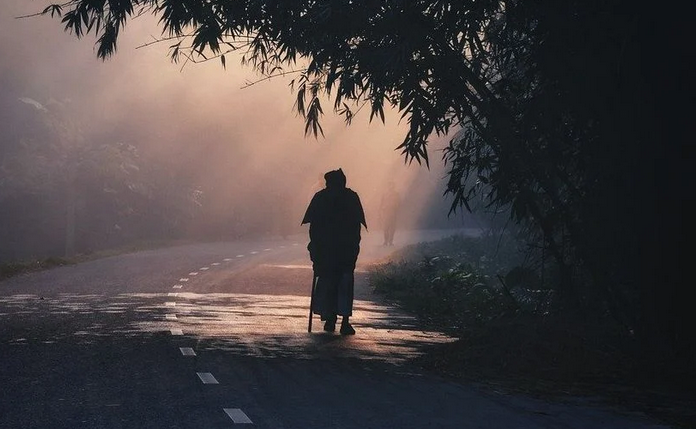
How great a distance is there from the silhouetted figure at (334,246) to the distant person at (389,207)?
2833 cm

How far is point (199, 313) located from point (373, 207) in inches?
2518

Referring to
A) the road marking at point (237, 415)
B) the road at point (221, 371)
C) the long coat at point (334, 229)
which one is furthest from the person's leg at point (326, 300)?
the road marking at point (237, 415)

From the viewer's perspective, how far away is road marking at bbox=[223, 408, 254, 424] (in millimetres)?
8539

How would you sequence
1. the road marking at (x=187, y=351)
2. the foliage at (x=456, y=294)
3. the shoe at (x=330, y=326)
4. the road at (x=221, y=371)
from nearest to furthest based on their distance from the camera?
the road at (x=221, y=371), the road marking at (x=187, y=351), the shoe at (x=330, y=326), the foliage at (x=456, y=294)

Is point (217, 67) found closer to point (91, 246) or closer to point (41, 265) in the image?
point (91, 246)

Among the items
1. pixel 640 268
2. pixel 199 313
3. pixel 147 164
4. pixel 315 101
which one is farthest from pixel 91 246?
pixel 640 268

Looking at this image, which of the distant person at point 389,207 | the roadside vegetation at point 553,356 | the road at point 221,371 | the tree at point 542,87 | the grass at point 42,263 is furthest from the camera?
the distant person at point 389,207

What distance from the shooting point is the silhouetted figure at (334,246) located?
51.6 ft

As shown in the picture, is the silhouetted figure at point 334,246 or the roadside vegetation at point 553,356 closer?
the roadside vegetation at point 553,356

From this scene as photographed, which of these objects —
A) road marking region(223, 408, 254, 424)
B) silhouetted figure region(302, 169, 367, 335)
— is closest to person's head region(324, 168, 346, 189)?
silhouetted figure region(302, 169, 367, 335)

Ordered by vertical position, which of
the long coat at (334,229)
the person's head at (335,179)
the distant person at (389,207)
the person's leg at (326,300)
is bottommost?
the person's leg at (326,300)

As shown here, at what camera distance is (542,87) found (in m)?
13.0

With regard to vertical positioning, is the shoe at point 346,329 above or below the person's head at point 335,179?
below

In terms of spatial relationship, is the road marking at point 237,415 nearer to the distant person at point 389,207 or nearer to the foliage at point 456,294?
the foliage at point 456,294
